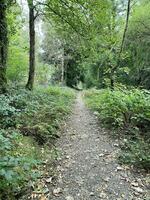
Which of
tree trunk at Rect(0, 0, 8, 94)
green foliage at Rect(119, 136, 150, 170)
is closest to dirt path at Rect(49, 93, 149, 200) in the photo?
green foliage at Rect(119, 136, 150, 170)

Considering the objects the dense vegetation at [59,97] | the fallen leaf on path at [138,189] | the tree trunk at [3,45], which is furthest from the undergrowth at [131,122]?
the tree trunk at [3,45]

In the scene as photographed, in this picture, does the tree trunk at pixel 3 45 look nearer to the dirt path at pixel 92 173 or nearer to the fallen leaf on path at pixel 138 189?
the dirt path at pixel 92 173

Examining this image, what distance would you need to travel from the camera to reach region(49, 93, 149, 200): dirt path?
13.2 ft

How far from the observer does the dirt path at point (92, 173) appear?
13.2ft

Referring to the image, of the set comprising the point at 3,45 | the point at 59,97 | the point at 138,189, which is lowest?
the point at 138,189

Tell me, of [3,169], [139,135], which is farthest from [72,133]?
[3,169]

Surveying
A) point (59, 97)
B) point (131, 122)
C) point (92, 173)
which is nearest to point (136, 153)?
point (92, 173)

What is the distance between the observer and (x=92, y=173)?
4684 mm

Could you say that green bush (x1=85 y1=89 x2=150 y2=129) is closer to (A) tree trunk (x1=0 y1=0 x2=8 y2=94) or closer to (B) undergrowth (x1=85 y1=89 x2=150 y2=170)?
(B) undergrowth (x1=85 y1=89 x2=150 y2=170)

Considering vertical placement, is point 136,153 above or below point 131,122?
below

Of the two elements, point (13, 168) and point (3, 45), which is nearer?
point (13, 168)

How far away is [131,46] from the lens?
67.9 ft

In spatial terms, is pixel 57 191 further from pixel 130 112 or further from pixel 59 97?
pixel 59 97

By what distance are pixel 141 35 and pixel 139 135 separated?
1529 centimetres
